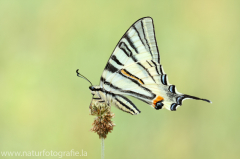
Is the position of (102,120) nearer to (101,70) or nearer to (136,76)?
(136,76)

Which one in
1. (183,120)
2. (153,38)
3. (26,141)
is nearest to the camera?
(153,38)

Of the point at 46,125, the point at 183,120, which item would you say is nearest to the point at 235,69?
the point at 183,120

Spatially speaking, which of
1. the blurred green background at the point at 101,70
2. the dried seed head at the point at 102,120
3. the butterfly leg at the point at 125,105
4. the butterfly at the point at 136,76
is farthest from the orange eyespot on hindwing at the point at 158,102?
the blurred green background at the point at 101,70

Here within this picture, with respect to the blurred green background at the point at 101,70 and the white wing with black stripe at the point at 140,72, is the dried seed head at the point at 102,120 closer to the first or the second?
the white wing with black stripe at the point at 140,72

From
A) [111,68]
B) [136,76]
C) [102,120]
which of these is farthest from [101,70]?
[102,120]

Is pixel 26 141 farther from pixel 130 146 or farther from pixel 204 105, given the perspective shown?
pixel 204 105

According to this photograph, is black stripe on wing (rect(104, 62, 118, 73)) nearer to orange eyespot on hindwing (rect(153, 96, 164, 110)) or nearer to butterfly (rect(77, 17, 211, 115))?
butterfly (rect(77, 17, 211, 115))

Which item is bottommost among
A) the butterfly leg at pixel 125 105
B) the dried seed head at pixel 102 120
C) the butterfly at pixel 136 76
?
the dried seed head at pixel 102 120
